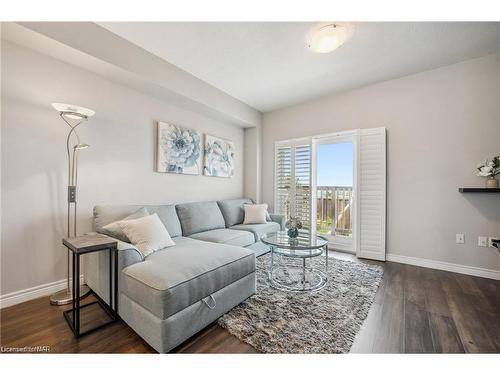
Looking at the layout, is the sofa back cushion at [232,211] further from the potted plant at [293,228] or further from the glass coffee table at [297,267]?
the potted plant at [293,228]

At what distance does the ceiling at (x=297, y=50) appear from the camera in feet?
6.51

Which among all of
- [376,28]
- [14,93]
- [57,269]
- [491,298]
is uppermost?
[376,28]

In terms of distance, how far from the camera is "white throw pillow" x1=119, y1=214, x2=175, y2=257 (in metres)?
1.80

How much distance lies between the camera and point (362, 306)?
1.79m

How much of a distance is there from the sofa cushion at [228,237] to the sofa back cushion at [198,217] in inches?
3.7

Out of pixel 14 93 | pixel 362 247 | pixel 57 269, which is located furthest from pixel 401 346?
pixel 14 93

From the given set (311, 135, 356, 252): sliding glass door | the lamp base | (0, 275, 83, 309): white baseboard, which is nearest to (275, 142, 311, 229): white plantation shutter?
(311, 135, 356, 252): sliding glass door

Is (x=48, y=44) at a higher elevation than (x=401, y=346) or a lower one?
higher

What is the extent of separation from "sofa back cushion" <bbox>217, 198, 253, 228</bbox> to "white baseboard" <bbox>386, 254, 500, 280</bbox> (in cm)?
221

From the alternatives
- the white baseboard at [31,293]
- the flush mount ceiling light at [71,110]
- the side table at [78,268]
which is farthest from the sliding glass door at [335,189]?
the white baseboard at [31,293]

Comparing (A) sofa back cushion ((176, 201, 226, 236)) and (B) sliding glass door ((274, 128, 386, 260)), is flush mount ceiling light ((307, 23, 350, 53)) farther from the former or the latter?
(A) sofa back cushion ((176, 201, 226, 236))

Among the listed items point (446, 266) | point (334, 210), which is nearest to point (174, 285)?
point (446, 266)
